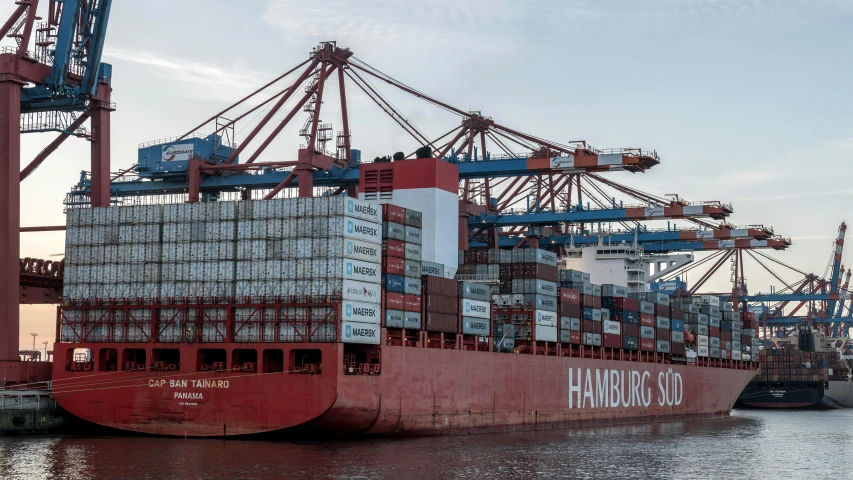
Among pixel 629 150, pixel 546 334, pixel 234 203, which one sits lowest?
pixel 546 334

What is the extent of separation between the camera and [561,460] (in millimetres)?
40375

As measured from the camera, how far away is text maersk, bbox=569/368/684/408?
202 ft

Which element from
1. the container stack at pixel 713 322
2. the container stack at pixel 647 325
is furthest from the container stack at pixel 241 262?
the container stack at pixel 713 322

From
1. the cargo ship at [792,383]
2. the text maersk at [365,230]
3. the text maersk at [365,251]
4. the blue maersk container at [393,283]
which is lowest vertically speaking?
the cargo ship at [792,383]

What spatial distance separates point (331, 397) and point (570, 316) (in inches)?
896

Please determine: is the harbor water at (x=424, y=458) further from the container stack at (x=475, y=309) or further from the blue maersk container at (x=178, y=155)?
the blue maersk container at (x=178, y=155)

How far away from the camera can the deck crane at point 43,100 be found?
46.6 m

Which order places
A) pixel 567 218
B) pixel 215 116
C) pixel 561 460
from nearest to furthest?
pixel 561 460 → pixel 215 116 → pixel 567 218

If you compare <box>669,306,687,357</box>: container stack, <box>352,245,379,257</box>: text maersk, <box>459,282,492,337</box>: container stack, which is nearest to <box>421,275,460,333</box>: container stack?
<box>459,282,492,337</box>: container stack

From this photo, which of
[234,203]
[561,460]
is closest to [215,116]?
[234,203]

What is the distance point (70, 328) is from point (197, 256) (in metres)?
6.81

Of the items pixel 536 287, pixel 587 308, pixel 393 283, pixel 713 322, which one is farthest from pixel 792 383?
pixel 393 283

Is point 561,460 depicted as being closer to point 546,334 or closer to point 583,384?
point 546,334

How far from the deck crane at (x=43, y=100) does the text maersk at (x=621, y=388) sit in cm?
2837
